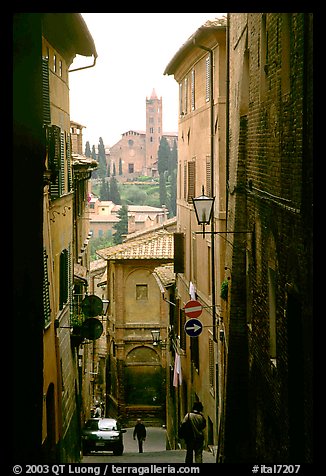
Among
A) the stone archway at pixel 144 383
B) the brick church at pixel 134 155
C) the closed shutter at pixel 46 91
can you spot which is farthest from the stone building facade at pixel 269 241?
the brick church at pixel 134 155

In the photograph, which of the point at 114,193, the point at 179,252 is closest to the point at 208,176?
the point at 179,252

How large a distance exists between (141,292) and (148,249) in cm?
346

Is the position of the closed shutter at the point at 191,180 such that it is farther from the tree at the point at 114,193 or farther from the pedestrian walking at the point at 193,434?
the tree at the point at 114,193

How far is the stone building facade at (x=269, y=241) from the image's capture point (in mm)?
9352

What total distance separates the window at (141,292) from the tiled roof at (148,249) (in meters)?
1.59

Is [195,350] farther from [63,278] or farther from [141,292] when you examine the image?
[141,292]

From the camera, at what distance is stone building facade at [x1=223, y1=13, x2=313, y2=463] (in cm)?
935

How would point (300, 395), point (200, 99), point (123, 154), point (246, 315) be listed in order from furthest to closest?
point (123, 154)
point (200, 99)
point (246, 315)
point (300, 395)

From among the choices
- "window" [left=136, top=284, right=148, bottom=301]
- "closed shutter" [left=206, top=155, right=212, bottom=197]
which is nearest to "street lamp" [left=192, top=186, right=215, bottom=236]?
"closed shutter" [left=206, top=155, right=212, bottom=197]

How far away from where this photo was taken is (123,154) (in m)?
96.8

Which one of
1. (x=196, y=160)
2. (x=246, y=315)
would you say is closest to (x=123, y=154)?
(x=196, y=160)

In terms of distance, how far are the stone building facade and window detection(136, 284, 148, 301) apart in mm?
17566
